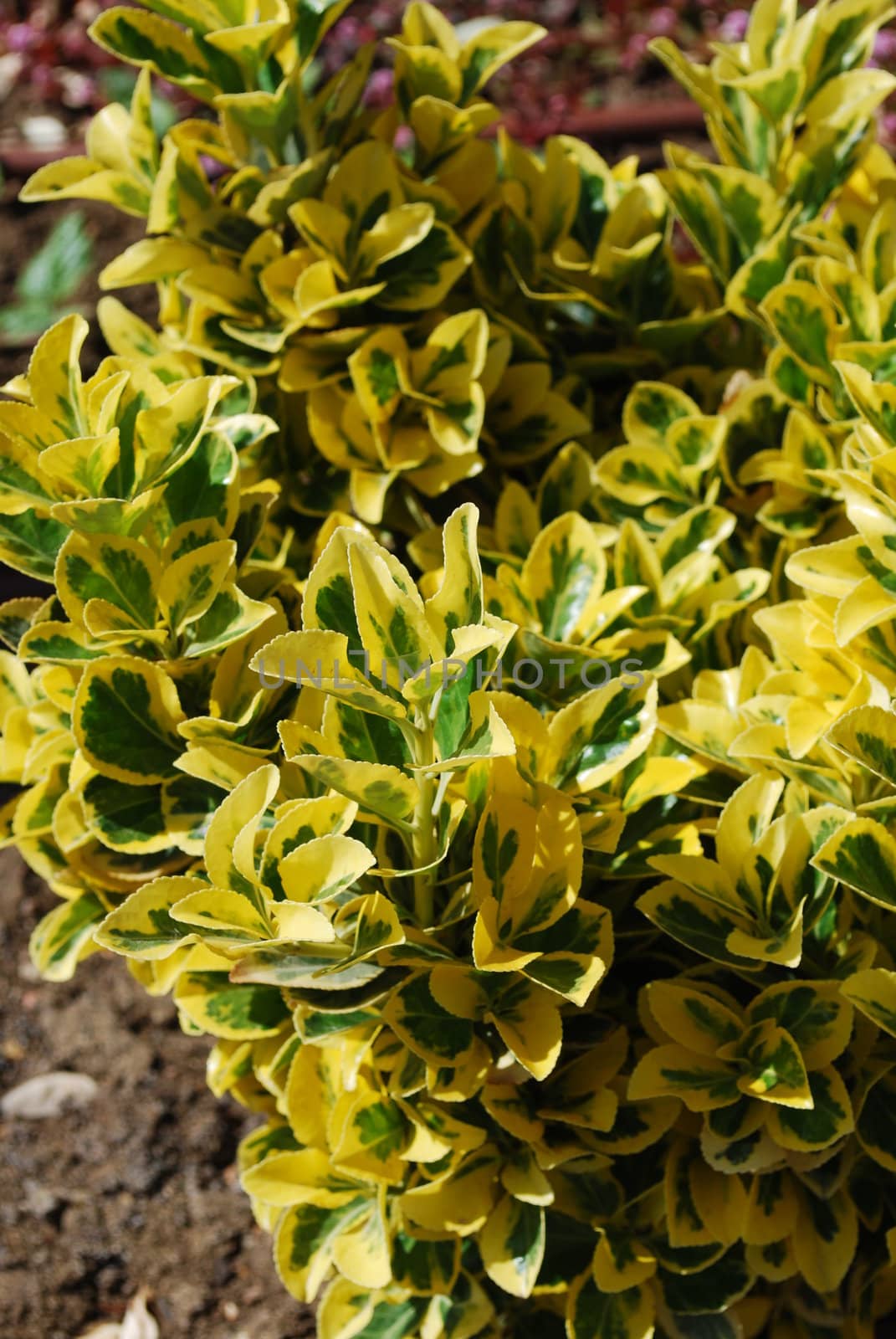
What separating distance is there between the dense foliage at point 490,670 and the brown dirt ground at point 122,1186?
0.49m

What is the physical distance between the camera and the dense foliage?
42.4 inches

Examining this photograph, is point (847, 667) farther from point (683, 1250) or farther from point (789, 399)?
point (683, 1250)

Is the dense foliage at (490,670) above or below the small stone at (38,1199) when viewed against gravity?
above

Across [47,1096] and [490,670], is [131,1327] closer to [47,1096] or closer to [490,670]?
[47,1096]

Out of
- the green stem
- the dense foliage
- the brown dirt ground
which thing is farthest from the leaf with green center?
the brown dirt ground

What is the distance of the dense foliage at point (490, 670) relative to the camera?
42.4 inches

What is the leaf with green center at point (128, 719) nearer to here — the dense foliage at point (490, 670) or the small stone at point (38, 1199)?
the dense foliage at point (490, 670)

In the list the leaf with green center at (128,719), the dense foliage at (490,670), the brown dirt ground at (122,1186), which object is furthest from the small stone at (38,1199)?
the leaf with green center at (128,719)

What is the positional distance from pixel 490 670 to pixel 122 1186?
4.48 ft

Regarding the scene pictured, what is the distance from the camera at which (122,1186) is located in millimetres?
2018

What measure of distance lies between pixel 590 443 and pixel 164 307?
53 centimetres

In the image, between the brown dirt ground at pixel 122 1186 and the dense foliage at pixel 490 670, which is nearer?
the dense foliage at pixel 490 670

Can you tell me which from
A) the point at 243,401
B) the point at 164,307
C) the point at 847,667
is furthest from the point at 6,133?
the point at 847,667

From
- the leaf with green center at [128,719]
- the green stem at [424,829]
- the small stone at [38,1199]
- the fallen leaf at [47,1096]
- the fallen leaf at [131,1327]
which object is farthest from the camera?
the fallen leaf at [47,1096]
